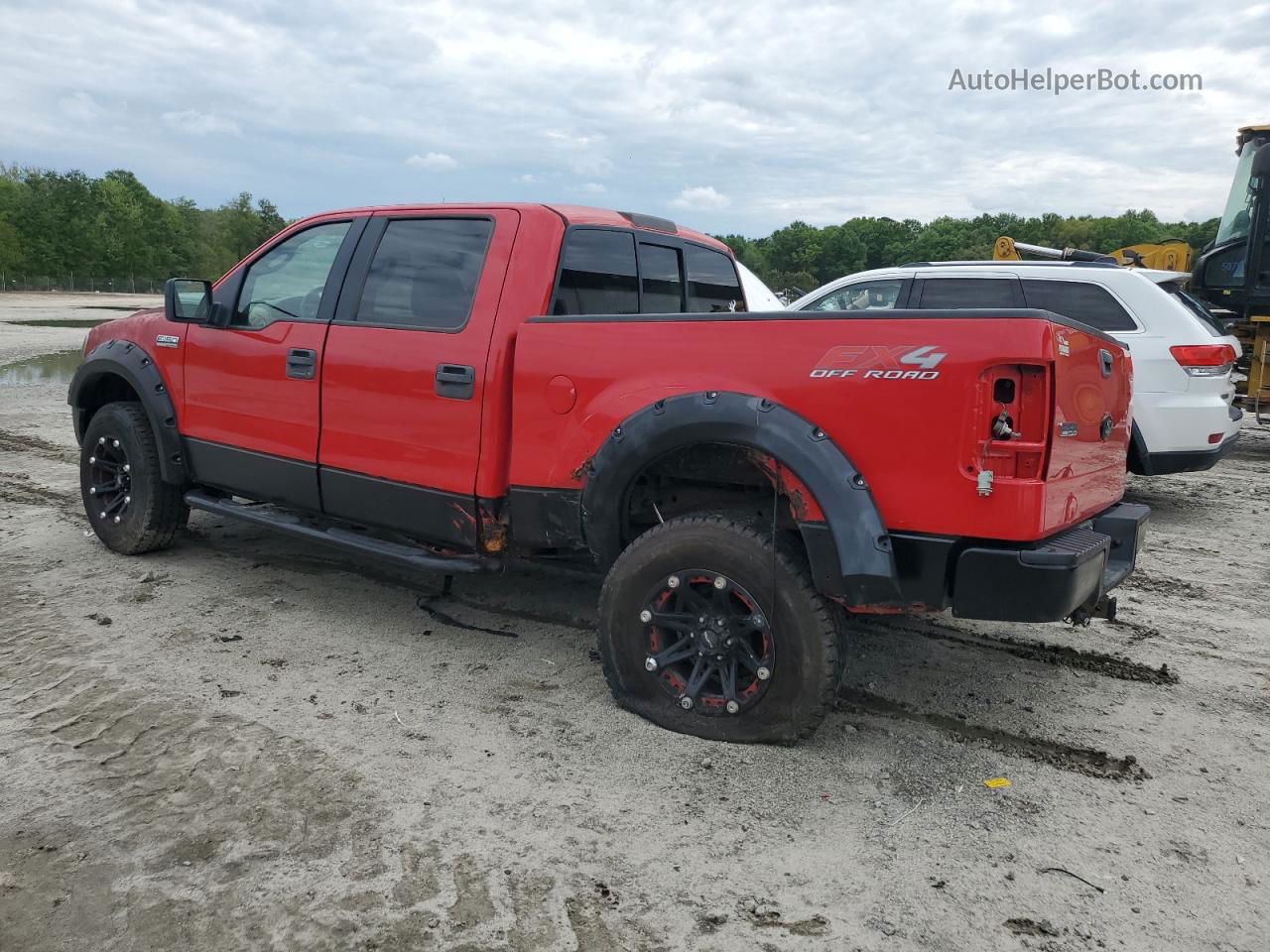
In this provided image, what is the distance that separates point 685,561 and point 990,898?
1380 millimetres

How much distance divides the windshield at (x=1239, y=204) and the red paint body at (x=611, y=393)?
895cm

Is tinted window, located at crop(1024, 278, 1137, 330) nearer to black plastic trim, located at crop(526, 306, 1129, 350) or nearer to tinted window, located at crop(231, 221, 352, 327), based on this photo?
black plastic trim, located at crop(526, 306, 1129, 350)

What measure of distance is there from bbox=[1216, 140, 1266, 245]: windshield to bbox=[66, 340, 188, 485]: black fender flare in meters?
11.4

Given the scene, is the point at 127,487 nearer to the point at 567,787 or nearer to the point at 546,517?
the point at 546,517

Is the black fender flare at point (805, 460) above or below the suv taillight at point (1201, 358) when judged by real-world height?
below

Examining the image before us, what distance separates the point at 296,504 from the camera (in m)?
4.66

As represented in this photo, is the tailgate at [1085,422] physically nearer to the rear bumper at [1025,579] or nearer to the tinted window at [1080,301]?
the rear bumper at [1025,579]

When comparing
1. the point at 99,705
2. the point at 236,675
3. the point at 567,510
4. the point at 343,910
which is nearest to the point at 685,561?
the point at 567,510

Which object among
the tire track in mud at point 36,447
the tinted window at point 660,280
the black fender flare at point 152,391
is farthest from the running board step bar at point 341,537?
the tire track in mud at point 36,447

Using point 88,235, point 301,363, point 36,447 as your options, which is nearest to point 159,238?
point 88,235

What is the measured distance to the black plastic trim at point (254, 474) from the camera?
14.9 feet

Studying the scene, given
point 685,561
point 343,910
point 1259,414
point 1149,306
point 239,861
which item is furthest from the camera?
point 1259,414

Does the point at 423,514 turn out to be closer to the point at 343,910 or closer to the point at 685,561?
the point at 685,561

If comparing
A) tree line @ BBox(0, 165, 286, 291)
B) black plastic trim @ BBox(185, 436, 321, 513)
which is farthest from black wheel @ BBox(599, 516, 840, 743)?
tree line @ BBox(0, 165, 286, 291)
